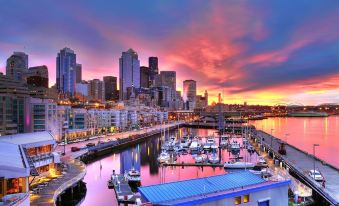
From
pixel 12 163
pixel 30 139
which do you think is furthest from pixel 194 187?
pixel 30 139

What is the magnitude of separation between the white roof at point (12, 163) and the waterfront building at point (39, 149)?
532cm

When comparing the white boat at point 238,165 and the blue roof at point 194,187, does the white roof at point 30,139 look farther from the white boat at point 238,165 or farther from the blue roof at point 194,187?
the white boat at point 238,165

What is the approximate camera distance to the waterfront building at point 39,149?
31922 mm

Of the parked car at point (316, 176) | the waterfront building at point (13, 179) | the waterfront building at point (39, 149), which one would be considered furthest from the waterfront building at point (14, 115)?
the parked car at point (316, 176)

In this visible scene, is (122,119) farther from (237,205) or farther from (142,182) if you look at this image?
(237,205)

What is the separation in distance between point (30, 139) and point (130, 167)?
20561mm

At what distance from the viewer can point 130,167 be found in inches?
2029

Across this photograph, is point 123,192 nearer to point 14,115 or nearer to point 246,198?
point 246,198

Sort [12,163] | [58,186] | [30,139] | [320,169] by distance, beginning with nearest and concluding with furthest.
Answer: [12,163]
[58,186]
[30,139]
[320,169]

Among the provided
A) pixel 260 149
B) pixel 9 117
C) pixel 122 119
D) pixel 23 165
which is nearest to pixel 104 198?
pixel 23 165

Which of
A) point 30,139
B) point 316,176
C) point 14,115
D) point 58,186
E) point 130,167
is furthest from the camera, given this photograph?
point 14,115

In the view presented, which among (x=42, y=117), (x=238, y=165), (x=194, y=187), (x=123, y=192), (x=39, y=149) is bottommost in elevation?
(x=123, y=192)

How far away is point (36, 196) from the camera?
2566 cm

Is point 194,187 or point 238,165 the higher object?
point 194,187
